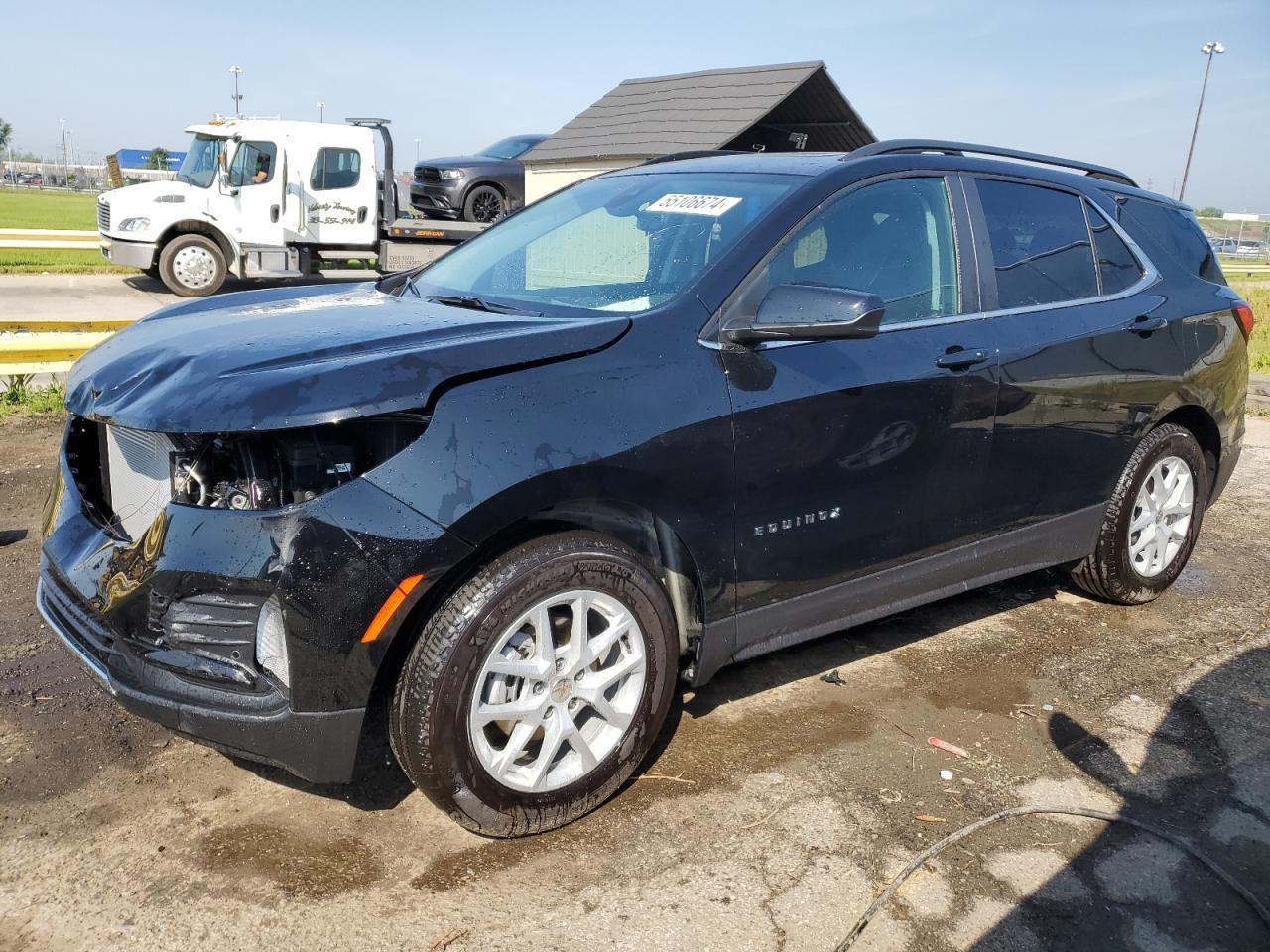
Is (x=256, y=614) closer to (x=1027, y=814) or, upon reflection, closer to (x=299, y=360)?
(x=299, y=360)

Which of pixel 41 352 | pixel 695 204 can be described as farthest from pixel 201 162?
pixel 695 204

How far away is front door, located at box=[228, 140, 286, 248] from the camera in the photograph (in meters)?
15.4

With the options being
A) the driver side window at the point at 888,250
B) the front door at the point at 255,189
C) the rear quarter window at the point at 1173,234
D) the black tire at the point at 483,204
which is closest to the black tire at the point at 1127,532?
the rear quarter window at the point at 1173,234

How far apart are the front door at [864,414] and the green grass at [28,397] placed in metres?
5.51

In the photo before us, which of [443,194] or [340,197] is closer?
[340,197]

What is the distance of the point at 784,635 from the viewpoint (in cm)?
326

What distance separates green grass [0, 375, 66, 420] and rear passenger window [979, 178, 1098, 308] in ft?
19.1

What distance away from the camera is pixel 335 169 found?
15.9 m

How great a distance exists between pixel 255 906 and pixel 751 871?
1208 millimetres

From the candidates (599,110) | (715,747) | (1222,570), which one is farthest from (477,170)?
(715,747)

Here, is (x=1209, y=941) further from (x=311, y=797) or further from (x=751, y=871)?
(x=311, y=797)

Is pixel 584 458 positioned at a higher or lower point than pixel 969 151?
lower

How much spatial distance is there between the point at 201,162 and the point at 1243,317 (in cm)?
1487

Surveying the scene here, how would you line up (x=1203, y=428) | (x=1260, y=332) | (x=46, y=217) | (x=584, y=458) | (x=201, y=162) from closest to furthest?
(x=584, y=458), (x=1203, y=428), (x=201, y=162), (x=1260, y=332), (x=46, y=217)
